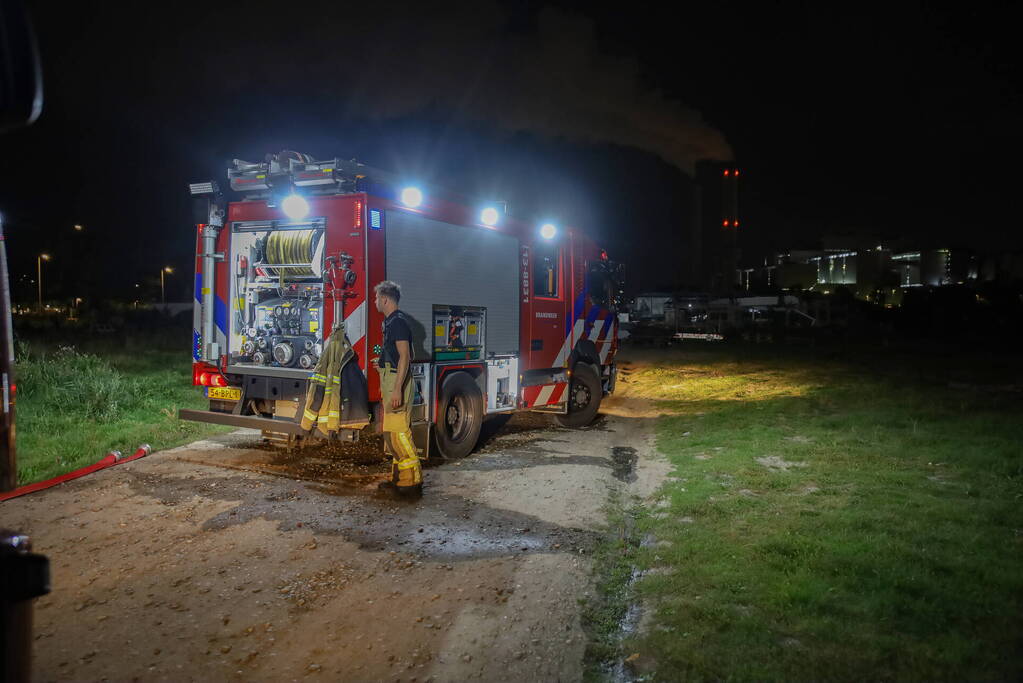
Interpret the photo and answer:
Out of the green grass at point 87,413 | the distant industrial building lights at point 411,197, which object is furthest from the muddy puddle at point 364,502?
the distant industrial building lights at point 411,197

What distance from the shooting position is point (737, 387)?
16.0m

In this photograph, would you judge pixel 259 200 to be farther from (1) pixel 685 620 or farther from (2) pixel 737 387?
(2) pixel 737 387

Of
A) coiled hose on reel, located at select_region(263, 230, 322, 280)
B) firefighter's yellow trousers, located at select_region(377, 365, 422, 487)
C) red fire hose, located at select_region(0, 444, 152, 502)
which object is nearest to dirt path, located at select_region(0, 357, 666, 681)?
red fire hose, located at select_region(0, 444, 152, 502)

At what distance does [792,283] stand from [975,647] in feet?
264

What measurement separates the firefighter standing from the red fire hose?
3.21 meters

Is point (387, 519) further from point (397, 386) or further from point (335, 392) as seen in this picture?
point (335, 392)

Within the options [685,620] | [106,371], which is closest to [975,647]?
[685,620]

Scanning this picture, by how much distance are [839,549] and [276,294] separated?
581 centimetres

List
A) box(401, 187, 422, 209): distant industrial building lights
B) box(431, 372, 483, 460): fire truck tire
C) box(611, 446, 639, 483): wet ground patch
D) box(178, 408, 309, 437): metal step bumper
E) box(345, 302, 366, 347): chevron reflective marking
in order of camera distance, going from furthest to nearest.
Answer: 1. box(431, 372, 483, 460): fire truck tire
2. box(611, 446, 639, 483): wet ground patch
3. box(401, 187, 422, 209): distant industrial building lights
4. box(178, 408, 309, 437): metal step bumper
5. box(345, 302, 366, 347): chevron reflective marking

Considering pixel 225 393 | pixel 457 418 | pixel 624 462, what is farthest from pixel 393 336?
pixel 624 462

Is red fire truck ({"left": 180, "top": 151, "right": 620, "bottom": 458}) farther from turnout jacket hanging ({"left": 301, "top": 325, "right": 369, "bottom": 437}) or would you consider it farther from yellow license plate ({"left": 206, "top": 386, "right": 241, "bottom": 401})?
turnout jacket hanging ({"left": 301, "top": 325, "right": 369, "bottom": 437})

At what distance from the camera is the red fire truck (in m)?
6.81

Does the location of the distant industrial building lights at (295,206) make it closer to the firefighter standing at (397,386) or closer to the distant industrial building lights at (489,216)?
the firefighter standing at (397,386)

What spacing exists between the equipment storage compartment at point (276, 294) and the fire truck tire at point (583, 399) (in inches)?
189
